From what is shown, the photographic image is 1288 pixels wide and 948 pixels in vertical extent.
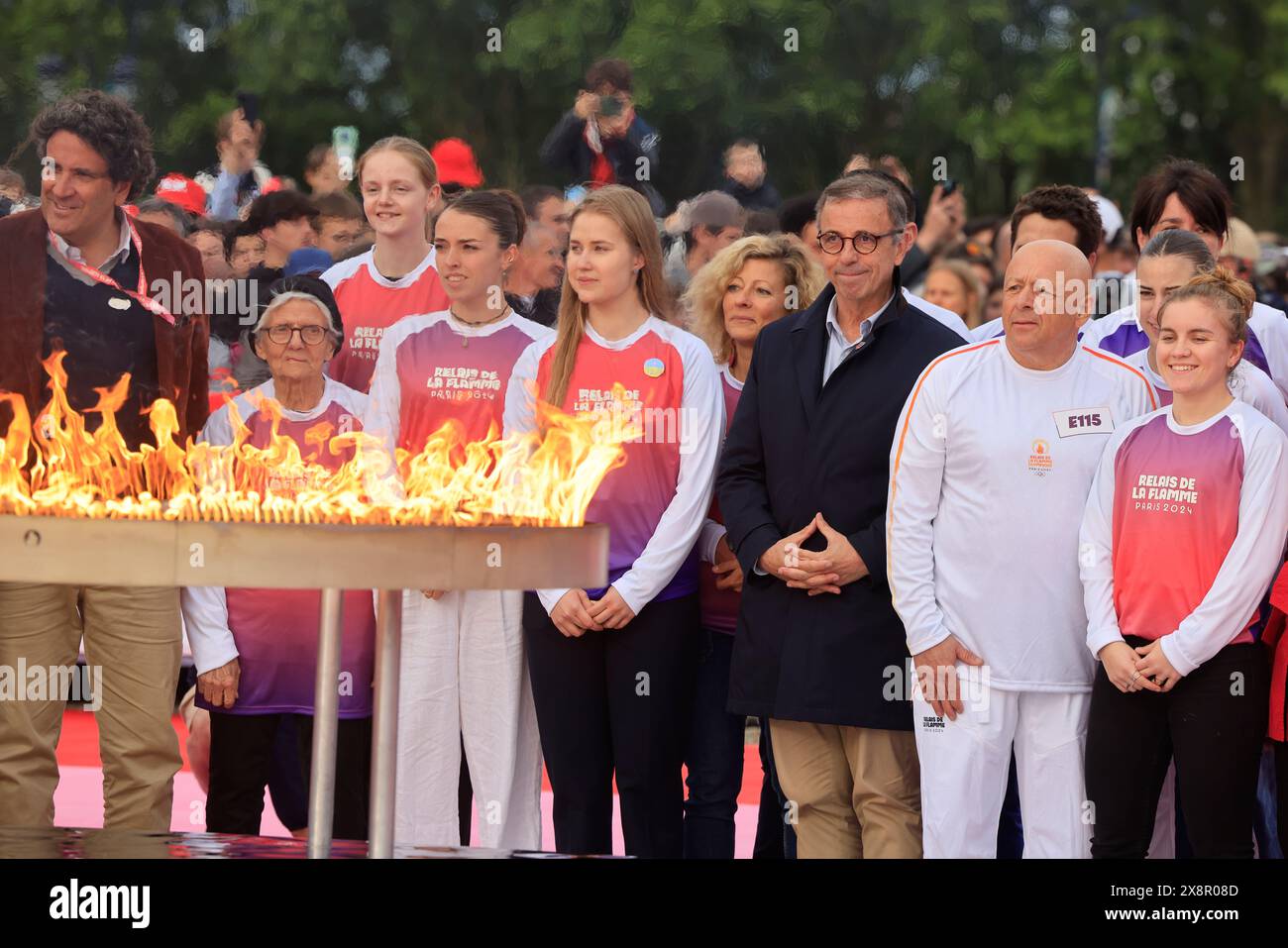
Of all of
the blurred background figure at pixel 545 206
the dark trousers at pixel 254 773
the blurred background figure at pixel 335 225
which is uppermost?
the blurred background figure at pixel 545 206

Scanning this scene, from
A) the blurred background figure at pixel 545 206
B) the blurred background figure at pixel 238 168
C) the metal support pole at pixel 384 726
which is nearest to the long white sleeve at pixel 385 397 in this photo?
the metal support pole at pixel 384 726

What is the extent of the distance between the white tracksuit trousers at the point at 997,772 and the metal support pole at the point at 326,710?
1.55m

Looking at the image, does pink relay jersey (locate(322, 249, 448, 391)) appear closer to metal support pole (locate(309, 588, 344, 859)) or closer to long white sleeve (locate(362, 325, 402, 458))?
long white sleeve (locate(362, 325, 402, 458))

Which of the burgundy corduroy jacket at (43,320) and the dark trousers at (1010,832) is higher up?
the burgundy corduroy jacket at (43,320)

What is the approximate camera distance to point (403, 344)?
5.89 meters

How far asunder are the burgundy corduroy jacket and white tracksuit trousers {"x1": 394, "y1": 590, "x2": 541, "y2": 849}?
947 millimetres

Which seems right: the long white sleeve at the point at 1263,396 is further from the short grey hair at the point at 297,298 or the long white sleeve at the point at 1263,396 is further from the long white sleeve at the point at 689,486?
the short grey hair at the point at 297,298

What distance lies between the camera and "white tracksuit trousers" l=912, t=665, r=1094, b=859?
497 cm

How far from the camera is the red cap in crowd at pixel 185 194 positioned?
9007 mm

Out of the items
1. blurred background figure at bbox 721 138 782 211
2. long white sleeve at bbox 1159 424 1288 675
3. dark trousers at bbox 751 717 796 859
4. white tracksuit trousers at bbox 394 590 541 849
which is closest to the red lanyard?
white tracksuit trousers at bbox 394 590 541 849

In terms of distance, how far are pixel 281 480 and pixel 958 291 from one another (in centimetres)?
442

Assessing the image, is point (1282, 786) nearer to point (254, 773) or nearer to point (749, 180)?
point (254, 773)
